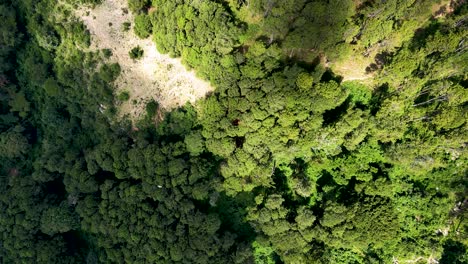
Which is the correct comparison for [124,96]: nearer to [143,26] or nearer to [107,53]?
[107,53]

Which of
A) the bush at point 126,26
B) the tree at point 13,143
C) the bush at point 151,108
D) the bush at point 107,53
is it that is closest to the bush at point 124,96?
the bush at point 151,108

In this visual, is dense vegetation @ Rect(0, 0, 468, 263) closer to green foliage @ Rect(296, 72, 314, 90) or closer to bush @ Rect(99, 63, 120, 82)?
green foliage @ Rect(296, 72, 314, 90)

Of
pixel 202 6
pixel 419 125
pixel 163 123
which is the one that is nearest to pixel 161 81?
pixel 163 123

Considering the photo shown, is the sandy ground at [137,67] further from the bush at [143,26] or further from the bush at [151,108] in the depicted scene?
the bush at [143,26]

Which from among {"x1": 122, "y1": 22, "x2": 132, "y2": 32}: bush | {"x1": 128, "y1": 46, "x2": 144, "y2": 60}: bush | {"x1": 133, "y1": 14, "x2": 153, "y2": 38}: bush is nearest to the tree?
{"x1": 128, "y1": 46, "x2": 144, "y2": 60}: bush

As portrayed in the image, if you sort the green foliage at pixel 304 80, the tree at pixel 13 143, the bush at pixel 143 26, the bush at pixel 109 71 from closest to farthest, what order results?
the green foliage at pixel 304 80 → the bush at pixel 143 26 → the bush at pixel 109 71 → the tree at pixel 13 143

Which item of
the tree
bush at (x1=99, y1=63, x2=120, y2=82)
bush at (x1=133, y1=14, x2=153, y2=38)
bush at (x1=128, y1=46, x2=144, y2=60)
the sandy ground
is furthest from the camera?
the tree

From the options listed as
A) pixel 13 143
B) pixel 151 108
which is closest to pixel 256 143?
pixel 151 108
